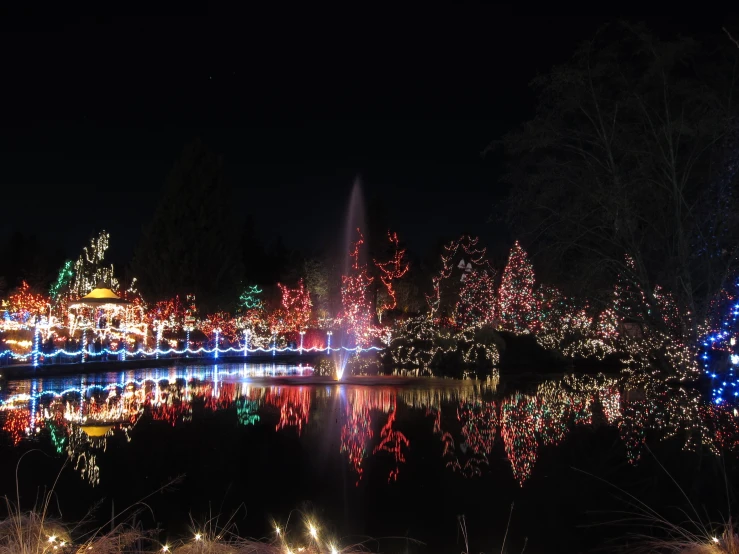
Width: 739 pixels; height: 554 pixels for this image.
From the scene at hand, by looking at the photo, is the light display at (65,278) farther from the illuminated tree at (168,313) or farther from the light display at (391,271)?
the light display at (391,271)

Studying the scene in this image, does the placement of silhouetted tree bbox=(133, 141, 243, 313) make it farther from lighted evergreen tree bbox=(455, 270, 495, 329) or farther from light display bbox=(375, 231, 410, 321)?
lighted evergreen tree bbox=(455, 270, 495, 329)

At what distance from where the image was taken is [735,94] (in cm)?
Answer: 2148

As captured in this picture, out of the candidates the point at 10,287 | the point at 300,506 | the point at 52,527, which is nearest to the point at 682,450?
the point at 300,506

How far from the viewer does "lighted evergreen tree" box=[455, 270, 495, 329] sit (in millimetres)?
37281

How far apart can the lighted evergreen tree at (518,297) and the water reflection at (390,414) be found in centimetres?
1076

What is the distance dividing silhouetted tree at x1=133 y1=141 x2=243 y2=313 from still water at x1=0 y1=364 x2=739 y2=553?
85.4ft

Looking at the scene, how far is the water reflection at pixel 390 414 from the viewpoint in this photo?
36.8ft

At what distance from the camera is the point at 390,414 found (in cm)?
1553

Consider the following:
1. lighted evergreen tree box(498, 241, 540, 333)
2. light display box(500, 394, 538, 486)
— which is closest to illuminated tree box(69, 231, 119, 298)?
lighted evergreen tree box(498, 241, 540, 333)

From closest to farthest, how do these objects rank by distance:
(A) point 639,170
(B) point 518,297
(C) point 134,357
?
(A) point 639,170 → (C) point 134,357 → (B) point 518,297

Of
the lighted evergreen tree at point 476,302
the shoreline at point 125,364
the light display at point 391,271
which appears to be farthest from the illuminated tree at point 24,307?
the light display at point 391,271

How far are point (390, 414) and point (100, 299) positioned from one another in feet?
81.7

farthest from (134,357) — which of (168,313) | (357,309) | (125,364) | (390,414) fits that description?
(390,414)

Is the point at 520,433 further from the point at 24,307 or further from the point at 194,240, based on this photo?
the point at 194,240
